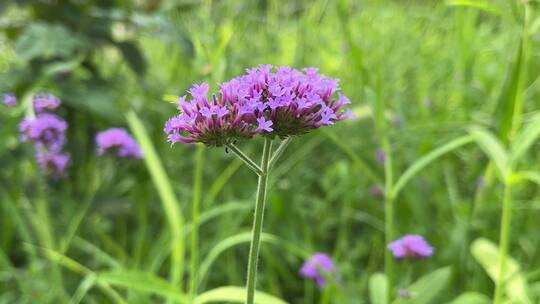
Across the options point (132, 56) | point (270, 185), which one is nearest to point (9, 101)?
point (132, 56)

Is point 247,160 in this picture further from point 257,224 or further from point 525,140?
point 525,140

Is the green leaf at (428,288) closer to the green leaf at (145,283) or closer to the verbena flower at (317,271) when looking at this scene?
the verbena flower at (317,271)

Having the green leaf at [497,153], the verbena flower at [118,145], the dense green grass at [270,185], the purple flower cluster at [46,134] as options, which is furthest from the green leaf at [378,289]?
the purple flower cluster at [46,134]

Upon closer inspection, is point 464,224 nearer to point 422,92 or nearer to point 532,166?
point 532,166

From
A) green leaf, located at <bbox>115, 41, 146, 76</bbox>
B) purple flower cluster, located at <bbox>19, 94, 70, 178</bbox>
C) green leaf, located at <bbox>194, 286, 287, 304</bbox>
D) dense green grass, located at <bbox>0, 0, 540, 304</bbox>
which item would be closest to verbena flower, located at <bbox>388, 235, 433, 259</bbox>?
dense green grass, located at <bbox>0, 0, 540, 304</bbox>

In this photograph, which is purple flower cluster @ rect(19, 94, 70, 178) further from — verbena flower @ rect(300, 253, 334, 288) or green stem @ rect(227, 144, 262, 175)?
green stem @ rect(227, 144, 262, 175)

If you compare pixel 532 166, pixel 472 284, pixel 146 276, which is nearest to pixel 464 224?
pixel 472 284
